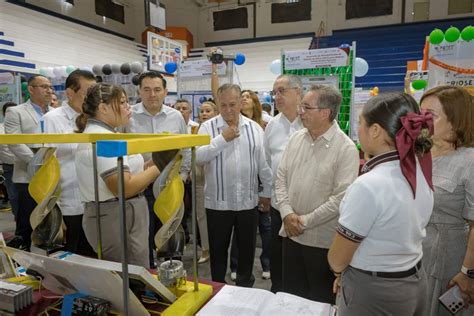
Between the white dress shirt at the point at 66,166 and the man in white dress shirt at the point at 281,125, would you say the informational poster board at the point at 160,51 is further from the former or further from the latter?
the man in white dress shirt at the point at 281,125

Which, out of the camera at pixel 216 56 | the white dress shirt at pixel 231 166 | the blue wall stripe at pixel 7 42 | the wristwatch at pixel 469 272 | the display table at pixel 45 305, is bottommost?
the wristwatch at pixel 469 272

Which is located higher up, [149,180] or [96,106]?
[96,106]

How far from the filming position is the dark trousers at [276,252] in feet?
7.31

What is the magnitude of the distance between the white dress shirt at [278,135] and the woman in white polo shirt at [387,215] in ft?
3.86

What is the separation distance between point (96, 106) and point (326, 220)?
121 centimetres

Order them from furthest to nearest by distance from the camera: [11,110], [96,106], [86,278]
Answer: [11,110], [96,106], [86,278]

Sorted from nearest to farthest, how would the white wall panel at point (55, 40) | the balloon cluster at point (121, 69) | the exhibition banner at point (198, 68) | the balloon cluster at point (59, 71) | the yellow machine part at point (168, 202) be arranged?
1. the yellow machine part at point (168, 202)
2. the exhibition banner at point (198, 68)
3. the balloon cluster at point (121, 69)
4. the balloon cluster at point (59, 71)
5. the white wall panel at point (55, 40)

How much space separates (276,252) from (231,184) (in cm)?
54

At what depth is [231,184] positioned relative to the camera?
90.6 inches

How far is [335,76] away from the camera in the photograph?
9.78 ft

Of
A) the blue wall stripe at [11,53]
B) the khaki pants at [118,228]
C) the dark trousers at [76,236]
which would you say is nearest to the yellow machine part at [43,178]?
the khaki pants at [118,228]

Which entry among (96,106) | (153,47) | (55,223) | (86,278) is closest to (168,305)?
(86,278)

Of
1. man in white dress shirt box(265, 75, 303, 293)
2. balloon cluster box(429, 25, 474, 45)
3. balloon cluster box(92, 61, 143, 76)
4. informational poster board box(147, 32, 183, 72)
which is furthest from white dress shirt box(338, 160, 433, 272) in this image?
informational poster board box(147, 32, 183, 72)

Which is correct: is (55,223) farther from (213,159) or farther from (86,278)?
(213,159)
